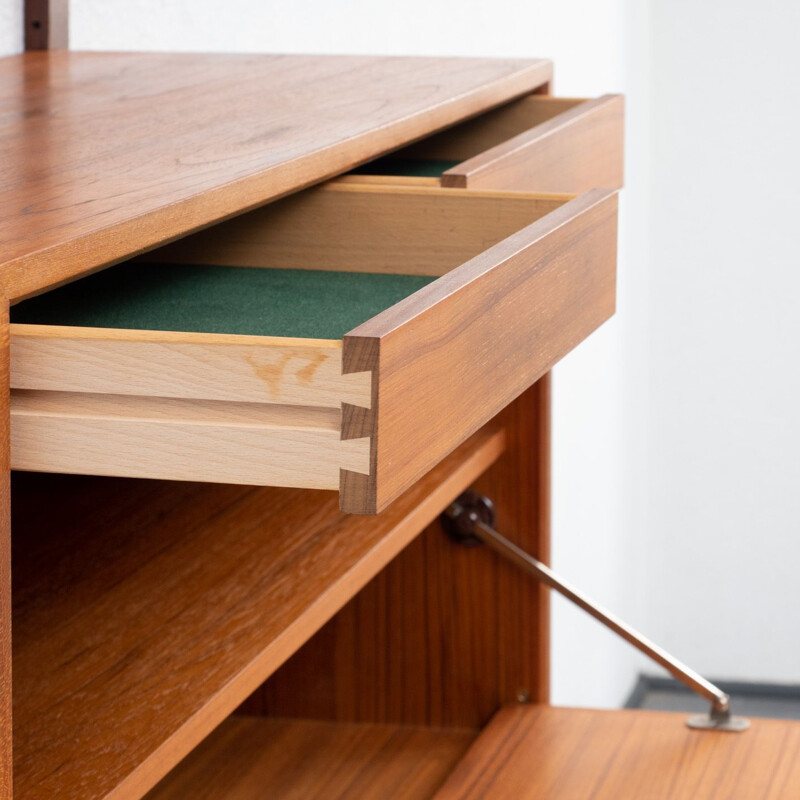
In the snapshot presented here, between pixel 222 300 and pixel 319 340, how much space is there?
22 cm

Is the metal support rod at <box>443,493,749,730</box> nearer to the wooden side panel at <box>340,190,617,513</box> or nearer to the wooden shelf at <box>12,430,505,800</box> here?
the wooden shelf at <box>12,430,505,800</box>

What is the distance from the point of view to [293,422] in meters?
0.50

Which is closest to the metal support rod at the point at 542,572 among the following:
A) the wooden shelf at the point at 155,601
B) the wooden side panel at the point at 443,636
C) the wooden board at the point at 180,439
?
the wooden side panel at the point at 443,636

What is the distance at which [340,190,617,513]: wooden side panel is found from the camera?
1.61 feet

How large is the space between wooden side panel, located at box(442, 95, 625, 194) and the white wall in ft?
5.98

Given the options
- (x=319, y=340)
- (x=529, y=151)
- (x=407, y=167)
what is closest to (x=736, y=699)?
(x=407, y=167)

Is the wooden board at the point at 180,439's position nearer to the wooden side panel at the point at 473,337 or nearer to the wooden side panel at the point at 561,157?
the wooden side panel at the point at 473,337

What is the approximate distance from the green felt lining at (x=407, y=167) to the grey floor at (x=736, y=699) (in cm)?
217

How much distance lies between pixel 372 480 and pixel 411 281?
0.30m

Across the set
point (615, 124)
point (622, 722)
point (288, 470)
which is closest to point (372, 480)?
point (288, 470)

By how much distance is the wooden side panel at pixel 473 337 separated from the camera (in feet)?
1.61

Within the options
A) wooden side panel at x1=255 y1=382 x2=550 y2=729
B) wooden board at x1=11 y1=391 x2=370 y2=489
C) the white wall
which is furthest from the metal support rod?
the white wall

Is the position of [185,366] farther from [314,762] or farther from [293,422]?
[314,762]

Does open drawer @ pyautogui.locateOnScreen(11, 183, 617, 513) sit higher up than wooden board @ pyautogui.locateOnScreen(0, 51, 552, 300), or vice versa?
wooden board @ pyautogui.locateOnScreen(0, 51, 552, 300)
